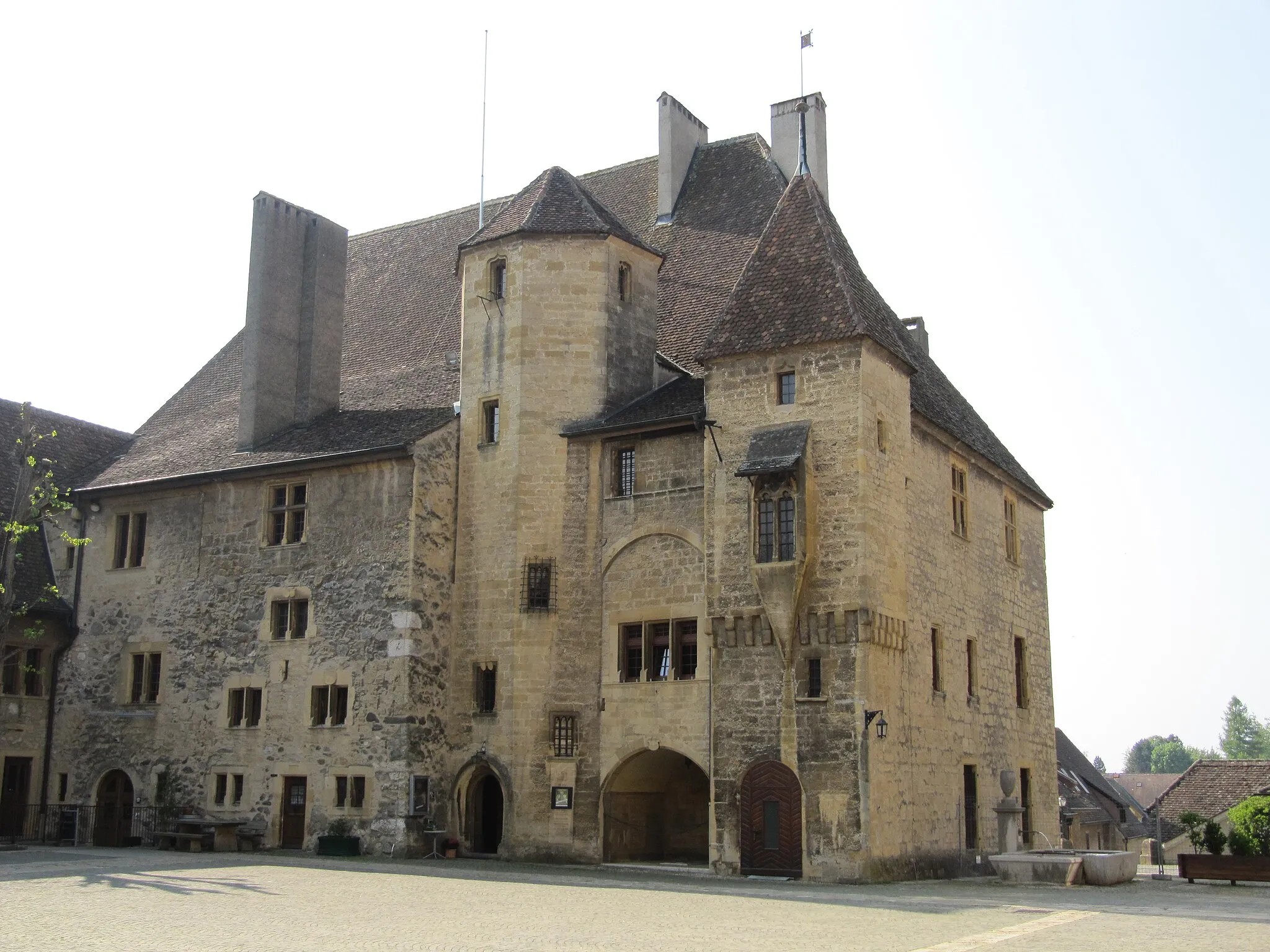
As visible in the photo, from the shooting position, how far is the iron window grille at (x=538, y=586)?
27.4 m

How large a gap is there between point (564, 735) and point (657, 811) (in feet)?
8.70

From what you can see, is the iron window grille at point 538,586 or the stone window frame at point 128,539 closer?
the iron window grille at point 538,586

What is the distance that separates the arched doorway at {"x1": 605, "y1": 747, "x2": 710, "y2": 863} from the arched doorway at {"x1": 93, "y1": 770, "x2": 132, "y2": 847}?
37.4ft

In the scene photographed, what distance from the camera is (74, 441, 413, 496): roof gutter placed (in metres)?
28.2

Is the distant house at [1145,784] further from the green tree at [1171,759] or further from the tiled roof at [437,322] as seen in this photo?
the tiled roof at [437,322]

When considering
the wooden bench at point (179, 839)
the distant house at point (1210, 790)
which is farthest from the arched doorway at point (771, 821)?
the distant house at point (1210, 790)

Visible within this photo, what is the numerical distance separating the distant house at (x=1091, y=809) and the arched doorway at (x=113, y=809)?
28766 mm

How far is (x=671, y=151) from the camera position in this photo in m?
34.5

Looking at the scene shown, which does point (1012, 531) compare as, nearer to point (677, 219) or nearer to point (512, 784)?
point (677, 219)

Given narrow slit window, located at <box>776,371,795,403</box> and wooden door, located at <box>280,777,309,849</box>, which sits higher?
narrow slit window, located at <box>776,371,795,403</box>

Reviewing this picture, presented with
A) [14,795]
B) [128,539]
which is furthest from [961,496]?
[14,795]

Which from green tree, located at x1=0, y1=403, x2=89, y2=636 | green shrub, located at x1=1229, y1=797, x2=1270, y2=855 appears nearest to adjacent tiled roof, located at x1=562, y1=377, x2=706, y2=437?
green tree, located at x1=0, y1=403, x2=89, y2=636

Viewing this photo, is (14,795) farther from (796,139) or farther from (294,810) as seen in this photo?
(796,139)

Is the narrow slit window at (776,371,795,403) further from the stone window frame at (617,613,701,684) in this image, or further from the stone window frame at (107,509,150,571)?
the stone window frame at (107,509,150,571)
